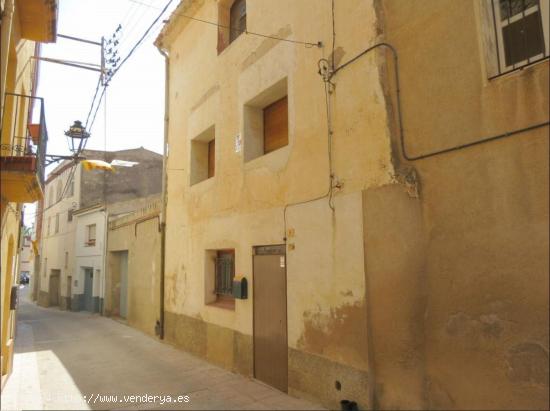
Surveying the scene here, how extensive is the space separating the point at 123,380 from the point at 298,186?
4.51m

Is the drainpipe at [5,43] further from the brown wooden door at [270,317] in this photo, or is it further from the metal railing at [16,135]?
the brown wooden door at [270,317]

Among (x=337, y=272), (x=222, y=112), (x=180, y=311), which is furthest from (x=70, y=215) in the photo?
(x=337, y=272)

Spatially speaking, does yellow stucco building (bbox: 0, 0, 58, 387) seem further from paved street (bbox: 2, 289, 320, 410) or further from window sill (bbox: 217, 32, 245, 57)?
window sill (bbox: 217, 32, 245, 57)

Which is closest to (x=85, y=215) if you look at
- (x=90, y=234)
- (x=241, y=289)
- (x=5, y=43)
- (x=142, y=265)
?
(x=90, y=234)

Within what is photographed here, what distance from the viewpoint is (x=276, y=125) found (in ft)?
23.9

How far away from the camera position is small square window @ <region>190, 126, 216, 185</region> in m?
9.62

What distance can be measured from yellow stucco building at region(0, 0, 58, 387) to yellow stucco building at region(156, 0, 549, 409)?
10.5 ft

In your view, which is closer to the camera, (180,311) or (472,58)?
(472,58)

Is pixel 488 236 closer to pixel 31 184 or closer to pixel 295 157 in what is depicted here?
pixel 295 157

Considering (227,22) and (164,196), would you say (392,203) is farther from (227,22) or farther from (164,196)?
(164,196)

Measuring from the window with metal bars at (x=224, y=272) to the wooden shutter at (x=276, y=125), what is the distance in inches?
88.3

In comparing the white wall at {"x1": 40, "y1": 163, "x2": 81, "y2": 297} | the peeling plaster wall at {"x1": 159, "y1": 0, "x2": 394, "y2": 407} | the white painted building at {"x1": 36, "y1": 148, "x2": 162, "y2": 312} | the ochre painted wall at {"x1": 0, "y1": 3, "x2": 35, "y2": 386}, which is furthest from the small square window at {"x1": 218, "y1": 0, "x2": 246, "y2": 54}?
the white wall at {"x1": 40, "y1": 163, "x2": 81, "y2": 297}

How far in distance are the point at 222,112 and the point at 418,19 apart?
4.66 m

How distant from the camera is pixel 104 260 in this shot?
1772 cm
